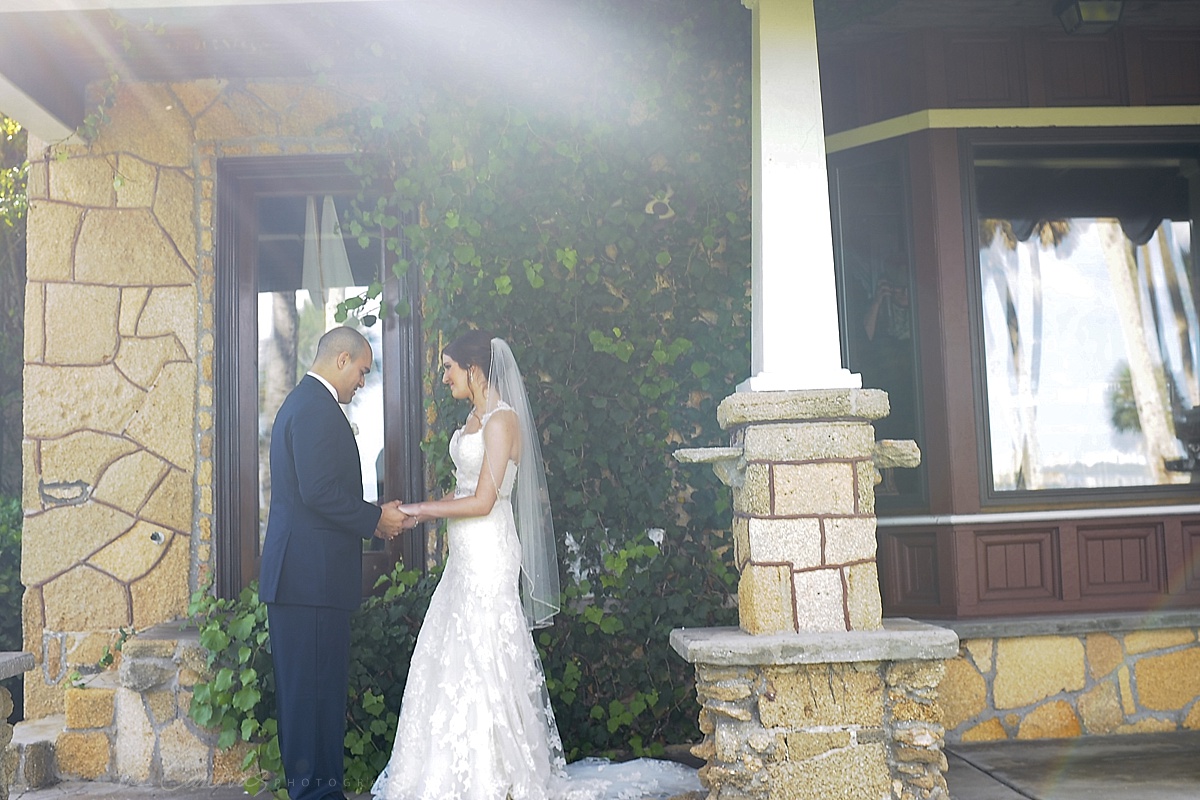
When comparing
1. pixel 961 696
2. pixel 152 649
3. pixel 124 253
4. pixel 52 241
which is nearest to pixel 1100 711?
pixel 961 696

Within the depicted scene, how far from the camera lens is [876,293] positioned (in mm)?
5121

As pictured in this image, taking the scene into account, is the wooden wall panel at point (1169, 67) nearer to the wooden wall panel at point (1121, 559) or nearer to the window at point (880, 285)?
the window at point (880, 285)

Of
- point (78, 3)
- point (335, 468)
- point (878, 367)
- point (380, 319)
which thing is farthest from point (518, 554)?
point (78, 3)

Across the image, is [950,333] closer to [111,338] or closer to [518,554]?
[518,554]

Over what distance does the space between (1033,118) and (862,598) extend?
2.95 metres

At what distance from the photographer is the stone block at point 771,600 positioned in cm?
331

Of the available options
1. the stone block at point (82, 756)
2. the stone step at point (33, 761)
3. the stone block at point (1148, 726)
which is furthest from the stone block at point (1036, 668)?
the stone step at point (33, 761)

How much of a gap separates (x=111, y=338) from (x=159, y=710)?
1.77 meters

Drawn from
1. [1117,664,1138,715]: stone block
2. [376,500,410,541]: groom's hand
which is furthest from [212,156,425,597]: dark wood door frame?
[1117,664,1138,715]: stone block

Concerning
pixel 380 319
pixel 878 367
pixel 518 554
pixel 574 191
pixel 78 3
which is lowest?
pixel 518 554

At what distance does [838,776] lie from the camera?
3.23 m

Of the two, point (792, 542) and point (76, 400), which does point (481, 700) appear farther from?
point (76, 400)

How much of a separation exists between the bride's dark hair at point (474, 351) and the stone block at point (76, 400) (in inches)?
70.6

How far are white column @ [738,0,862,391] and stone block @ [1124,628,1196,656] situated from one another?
2279mm
